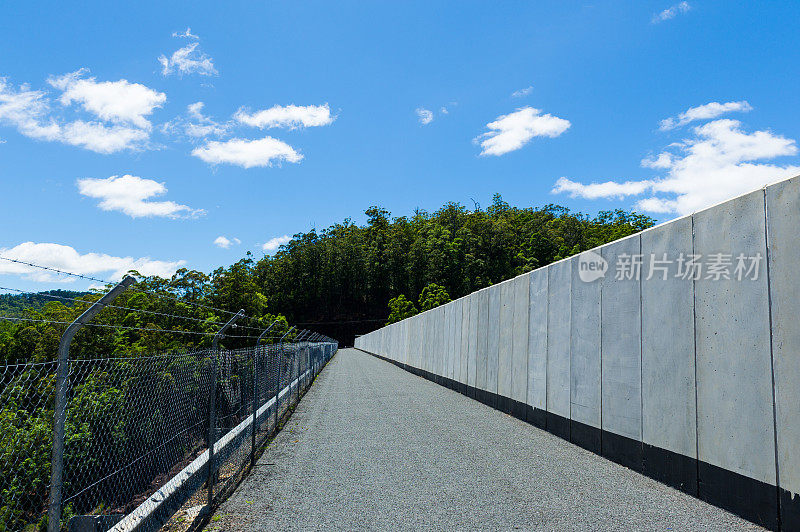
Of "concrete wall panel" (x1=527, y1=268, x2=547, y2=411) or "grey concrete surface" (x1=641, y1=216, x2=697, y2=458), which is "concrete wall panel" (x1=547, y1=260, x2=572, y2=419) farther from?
"grey concrete surface" (x1=641, y1=216, x2=697, y2=458)

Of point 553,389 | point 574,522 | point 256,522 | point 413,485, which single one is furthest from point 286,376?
point 574,522

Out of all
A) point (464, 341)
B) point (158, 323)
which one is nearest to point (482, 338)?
point (464, 341)

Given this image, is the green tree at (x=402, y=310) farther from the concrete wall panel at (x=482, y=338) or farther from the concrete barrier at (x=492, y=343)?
the concrete barrier at (x=492, y=343)

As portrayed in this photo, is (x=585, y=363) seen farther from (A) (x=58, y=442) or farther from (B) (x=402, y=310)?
(B) (x=402, y=310)

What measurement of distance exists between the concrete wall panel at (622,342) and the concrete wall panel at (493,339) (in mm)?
5657

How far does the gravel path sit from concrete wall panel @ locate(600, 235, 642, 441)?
0.63 meters

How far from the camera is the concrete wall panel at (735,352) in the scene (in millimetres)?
4871

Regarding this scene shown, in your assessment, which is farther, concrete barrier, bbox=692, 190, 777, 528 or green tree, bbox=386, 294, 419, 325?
green tree, bbox=386, 294, 419, 325

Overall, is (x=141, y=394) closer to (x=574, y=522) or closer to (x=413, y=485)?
(x=413, y=485)

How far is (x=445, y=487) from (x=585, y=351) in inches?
141

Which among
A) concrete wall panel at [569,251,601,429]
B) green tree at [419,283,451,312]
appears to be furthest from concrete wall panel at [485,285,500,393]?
green tree at [419,283,451,312]

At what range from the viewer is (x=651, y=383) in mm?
6512

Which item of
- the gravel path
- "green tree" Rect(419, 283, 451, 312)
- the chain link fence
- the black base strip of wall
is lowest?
the gravel path

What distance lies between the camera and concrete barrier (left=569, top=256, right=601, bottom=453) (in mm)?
7980
